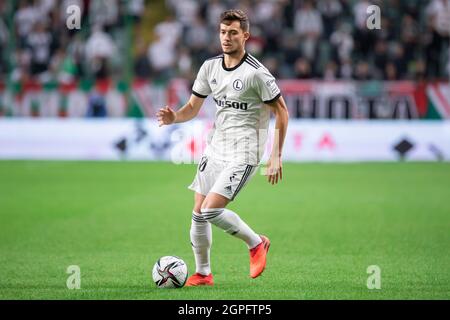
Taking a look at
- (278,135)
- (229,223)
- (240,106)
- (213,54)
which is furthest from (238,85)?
(213,54)

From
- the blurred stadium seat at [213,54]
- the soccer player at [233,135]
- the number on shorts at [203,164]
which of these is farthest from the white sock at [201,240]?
the blurred stadium seat at [213,54]

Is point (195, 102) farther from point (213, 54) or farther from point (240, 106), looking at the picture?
point (213, 54)

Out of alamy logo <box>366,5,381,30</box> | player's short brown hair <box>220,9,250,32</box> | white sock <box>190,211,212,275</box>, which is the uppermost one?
alamy logo <box>366,5,381,30</box>

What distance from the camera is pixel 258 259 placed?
7.70 meters

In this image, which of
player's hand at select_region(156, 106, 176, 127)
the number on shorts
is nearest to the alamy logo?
the number on shorts

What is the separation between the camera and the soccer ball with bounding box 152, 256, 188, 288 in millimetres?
7621

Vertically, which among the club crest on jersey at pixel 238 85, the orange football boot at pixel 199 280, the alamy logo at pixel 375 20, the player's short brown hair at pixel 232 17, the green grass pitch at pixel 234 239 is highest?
the alamy logo at pixel 375 20

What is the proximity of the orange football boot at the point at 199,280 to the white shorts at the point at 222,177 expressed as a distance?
0.73 metres

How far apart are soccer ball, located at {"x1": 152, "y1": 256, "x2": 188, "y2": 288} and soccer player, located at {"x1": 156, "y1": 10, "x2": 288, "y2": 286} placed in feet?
0.62

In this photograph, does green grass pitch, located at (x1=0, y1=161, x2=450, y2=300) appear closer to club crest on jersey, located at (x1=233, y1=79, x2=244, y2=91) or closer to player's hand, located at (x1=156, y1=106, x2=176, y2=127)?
player's hand, located at (x1=156, y1=106, x2=176, y2=127)

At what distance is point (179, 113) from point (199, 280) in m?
1.49

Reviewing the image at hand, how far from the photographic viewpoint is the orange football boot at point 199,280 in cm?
780

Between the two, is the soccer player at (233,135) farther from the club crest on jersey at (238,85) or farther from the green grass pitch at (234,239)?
the green grass pitch at (234,239)
